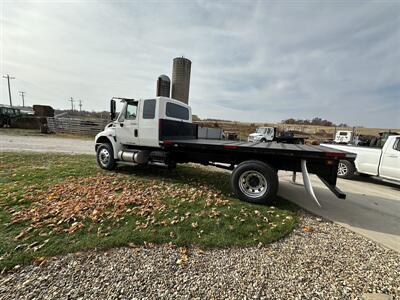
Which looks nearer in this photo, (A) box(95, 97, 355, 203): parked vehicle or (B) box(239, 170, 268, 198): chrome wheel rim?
(A) box(95, 97, 355, 203): parked vehicle

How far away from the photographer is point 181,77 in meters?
13.4

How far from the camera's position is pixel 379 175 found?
7141 millimetres

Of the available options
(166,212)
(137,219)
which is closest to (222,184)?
(166,212)

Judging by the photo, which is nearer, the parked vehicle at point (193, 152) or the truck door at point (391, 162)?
the parked vehicle at point (193, 152)

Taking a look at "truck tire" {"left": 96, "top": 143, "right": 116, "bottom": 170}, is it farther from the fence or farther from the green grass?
the fence

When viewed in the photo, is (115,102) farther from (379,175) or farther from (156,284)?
(379,175)

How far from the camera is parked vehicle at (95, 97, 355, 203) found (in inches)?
167

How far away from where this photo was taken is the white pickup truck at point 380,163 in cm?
666

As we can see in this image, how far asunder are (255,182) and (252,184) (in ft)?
0.27

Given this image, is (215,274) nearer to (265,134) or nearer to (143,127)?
(143,127)

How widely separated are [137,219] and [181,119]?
4.06 meters

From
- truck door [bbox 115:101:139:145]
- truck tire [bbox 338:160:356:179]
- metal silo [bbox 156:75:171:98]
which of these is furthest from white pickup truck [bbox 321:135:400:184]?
metal silo [bbox 156:75:171:98]

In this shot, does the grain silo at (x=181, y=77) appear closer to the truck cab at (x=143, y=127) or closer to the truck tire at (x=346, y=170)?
the truck cab at (x=143, y=127)

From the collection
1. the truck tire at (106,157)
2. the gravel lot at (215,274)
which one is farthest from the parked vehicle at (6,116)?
the gravel lot at (215,274)
